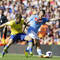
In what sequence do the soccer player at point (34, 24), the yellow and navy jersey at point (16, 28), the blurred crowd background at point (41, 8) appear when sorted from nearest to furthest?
the soccer player at point (34, 24), the yellow and navy jersey at point (16, 28), the blurred crowd background at point (41, 8)

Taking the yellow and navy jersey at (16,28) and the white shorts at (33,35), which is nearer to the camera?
the white shorts at (33,35)

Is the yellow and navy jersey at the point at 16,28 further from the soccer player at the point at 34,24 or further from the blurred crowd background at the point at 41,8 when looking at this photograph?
the blurred crowd background at the point at 41,8

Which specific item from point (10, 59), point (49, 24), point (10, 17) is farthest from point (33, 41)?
point (10, 17)

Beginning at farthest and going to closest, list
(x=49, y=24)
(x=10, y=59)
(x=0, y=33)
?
(x=0, y=33) < (x=49, y=24) < (x=10, y=59)

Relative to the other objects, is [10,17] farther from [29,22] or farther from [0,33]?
[29,22]

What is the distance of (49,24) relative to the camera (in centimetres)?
1379

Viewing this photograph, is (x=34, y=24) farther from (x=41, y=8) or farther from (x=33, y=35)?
(x=41, y=8)

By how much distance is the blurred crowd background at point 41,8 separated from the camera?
45.2 feet

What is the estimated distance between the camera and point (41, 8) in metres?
14.4

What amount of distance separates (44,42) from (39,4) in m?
2.71

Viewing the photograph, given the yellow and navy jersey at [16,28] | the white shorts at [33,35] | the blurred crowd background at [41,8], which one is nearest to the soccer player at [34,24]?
the white shorts at [33,35]

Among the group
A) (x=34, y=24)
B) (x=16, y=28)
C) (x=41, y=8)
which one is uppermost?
(x=41, y=8)

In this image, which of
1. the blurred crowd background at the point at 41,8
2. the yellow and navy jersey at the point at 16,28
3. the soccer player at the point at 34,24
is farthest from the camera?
the blurred crowd background at the point at 41,8

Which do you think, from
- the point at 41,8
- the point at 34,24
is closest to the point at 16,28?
the point at 34,24
